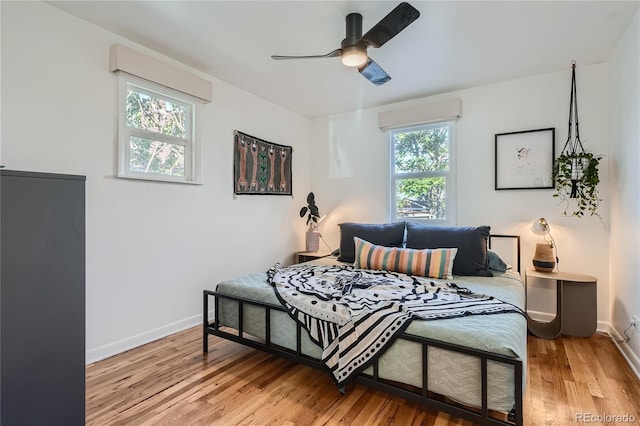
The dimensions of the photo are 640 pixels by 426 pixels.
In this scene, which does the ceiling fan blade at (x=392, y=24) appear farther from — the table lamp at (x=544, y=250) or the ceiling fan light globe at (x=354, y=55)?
the table lamp at (x=544, y=250)

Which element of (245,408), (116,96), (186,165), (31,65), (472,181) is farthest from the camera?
(472,181)

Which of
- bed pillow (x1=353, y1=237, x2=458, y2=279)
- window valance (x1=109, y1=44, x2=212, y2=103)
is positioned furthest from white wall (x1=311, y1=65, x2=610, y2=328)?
window valance (x1=109, y1=44, x2=212, y2=103)

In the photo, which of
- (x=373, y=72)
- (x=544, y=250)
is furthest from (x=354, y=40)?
(x=544, y=250)

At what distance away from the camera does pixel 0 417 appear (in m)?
1.14

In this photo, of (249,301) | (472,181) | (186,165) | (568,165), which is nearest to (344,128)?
(472,181)

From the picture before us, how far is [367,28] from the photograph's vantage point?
2254 millimetres

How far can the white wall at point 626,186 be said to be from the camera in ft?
7.02

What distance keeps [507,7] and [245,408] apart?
291cm

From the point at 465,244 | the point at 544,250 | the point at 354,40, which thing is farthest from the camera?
the point at 544,250

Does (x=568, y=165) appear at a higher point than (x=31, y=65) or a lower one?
lower

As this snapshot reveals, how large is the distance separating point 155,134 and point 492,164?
3263 millimetres

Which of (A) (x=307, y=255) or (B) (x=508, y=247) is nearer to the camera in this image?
(B) (x=508, y=247)

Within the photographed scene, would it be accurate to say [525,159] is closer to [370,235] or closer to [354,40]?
[370,235]

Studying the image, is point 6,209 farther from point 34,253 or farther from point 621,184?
point 621,184
